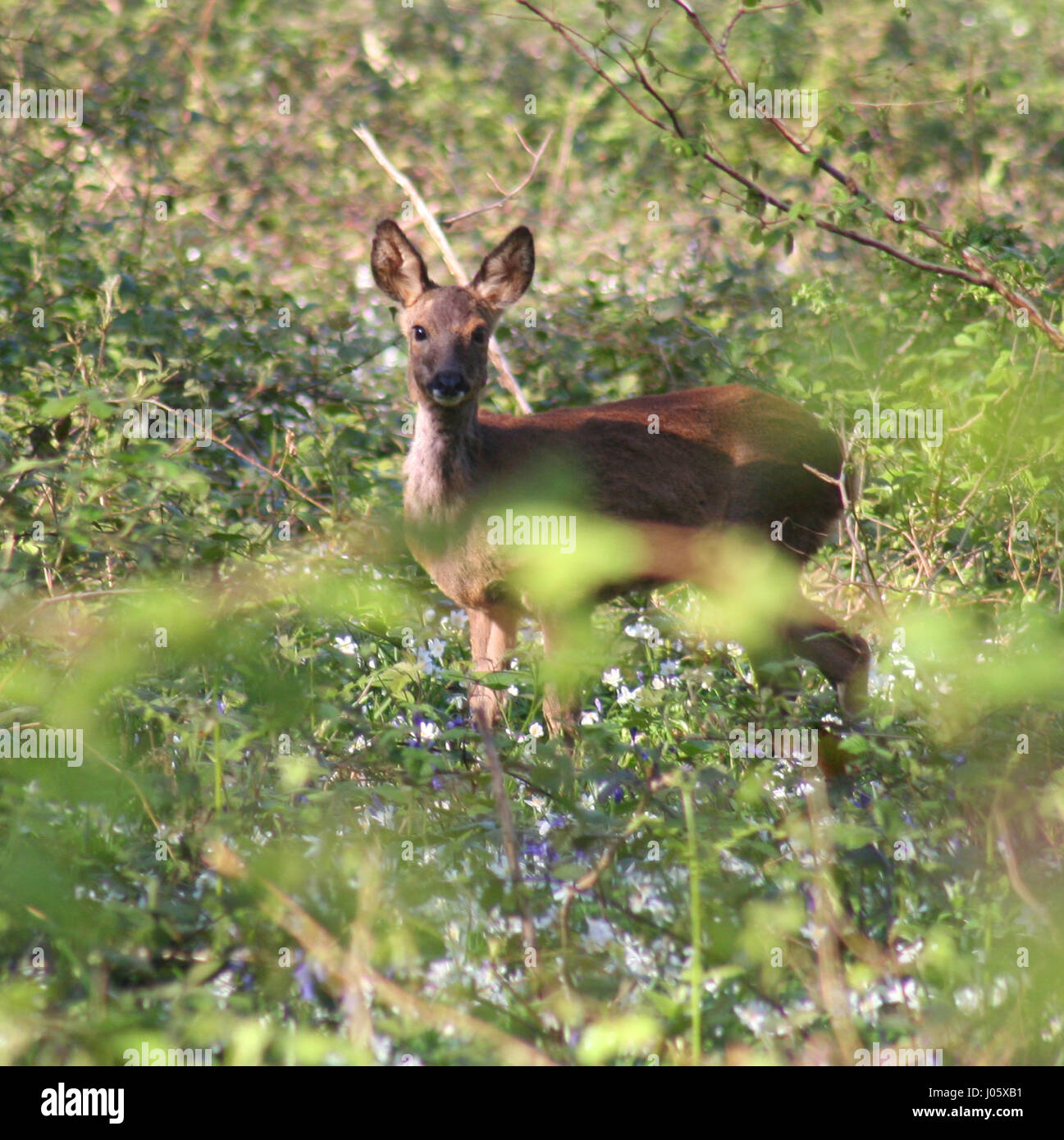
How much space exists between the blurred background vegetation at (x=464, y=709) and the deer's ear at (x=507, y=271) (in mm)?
1009

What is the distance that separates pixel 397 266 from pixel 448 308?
0.44m

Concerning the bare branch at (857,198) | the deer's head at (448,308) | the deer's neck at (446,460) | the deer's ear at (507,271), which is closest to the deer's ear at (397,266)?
the deer's head at (448,308)

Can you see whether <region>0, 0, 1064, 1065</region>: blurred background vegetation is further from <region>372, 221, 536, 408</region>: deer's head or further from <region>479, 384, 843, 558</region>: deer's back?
<region>372, 221, 536, 408</region>: deer's head

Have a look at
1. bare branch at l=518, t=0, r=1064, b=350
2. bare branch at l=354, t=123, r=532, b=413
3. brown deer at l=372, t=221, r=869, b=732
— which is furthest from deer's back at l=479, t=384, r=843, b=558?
bare branch at l=354, t=123, r=532, b=413

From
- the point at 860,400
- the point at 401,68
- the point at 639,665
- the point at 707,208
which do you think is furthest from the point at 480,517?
the point at 401,68

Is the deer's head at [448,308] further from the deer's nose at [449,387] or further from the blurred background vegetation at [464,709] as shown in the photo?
the blurred background vegetation at [464,709]

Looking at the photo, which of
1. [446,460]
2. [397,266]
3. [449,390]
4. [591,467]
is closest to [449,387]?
[449,390]

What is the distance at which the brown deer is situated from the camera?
267 inches

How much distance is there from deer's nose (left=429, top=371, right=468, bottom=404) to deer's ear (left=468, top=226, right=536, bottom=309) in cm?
85

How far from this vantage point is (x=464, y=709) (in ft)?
21.7

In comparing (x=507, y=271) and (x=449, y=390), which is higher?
(x=507, y=271)

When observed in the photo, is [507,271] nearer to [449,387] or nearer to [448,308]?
[448,308]

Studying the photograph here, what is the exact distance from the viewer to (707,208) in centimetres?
1362
